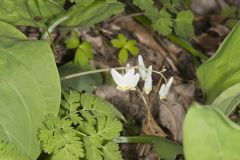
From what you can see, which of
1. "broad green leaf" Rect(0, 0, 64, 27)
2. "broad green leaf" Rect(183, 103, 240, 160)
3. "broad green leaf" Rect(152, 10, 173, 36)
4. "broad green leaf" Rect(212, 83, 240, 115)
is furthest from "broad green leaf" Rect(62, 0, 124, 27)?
"broad green leaf" Rect(183, 103, 240, 160)

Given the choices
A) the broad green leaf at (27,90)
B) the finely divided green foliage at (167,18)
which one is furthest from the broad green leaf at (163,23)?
the broad green leaf at (27,90)

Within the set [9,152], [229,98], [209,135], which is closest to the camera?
[209,135]

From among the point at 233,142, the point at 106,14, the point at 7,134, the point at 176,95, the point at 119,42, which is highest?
the point at 233,142

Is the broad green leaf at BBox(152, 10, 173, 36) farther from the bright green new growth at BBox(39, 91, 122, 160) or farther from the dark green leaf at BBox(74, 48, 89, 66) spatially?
the bright green new growth at BBox(39, 91, 122, 160)

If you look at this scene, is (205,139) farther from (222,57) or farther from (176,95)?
(176,95)

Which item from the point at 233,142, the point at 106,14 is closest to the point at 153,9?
the point at 106,14

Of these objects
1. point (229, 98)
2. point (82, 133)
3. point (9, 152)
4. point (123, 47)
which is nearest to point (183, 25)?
point (123, 47)

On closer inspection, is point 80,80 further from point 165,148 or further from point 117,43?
point 165,148
